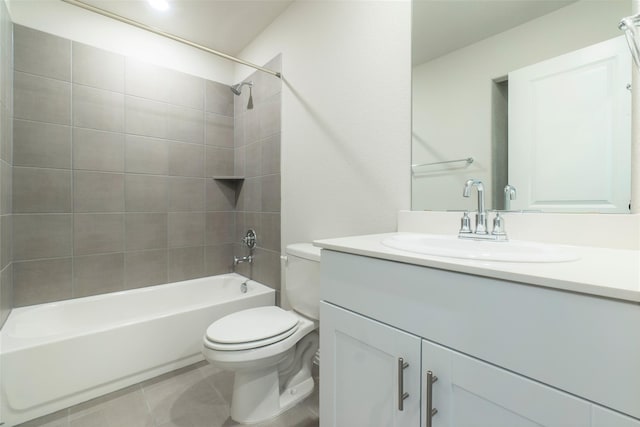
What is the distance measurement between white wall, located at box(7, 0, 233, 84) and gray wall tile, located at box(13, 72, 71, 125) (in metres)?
0.34

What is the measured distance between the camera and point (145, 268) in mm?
2246

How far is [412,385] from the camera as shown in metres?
0.74

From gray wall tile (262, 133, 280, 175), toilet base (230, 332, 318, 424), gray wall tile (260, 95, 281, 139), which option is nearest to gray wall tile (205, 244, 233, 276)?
gray wall tile (262, 133, 280, 175)

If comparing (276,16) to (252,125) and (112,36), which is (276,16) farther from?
(112,36)

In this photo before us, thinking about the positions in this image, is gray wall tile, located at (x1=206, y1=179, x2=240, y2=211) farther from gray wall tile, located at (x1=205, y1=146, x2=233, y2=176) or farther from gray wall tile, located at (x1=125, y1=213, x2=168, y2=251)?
gray wall tile, located at (x1=125, y1=213, x2=168, y2=251)

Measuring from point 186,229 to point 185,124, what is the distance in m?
0.90

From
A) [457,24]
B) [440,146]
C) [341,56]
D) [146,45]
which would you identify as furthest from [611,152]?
[146,45]

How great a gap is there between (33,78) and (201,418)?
2.29 m

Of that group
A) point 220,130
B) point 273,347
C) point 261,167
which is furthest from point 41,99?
point 273,347

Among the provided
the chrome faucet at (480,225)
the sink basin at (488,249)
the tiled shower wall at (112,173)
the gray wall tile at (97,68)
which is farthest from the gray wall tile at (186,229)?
the chrome faucet at (480,225)

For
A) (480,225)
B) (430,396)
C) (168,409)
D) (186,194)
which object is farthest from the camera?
(186,194)

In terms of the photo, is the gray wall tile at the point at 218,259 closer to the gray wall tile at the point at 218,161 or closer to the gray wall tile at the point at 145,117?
the gray wall tile at the point at 218,161

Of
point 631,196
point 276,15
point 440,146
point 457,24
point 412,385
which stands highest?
point 276,15

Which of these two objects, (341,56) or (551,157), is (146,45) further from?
(551,157)
